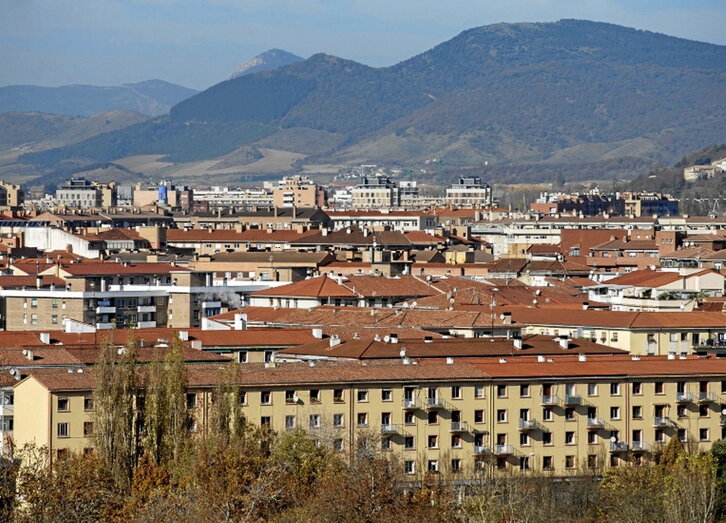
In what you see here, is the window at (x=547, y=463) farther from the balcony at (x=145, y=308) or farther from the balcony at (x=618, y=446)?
the balcony at (x=145, y=308)

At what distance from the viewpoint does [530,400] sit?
4259cm

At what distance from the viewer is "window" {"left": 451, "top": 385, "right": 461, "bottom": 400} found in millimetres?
42000

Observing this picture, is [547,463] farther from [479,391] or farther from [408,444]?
[408,444]

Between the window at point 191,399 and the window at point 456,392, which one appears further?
the window at point 456,392

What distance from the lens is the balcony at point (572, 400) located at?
42.8 metres

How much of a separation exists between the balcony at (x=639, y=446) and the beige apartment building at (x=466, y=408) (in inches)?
0.8

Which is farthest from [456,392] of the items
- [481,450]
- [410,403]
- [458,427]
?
[481,450]

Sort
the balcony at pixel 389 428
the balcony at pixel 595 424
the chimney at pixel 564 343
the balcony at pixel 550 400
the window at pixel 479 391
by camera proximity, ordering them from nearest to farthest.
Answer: the balcony at pixel 389 428
the window at pixel 479 391
the balcony at pixel 550 400
the balcony at pixel 595 424
the chimney at pixel 564 343

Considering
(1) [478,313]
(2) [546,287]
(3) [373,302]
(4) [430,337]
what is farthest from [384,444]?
(2) [546,287]

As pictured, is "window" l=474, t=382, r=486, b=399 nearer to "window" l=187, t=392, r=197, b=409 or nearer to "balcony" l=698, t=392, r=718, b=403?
"balcony" l=698, t=392, r=718, b=403

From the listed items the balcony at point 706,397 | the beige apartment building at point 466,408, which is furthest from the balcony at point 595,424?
the balcony at point 706,397

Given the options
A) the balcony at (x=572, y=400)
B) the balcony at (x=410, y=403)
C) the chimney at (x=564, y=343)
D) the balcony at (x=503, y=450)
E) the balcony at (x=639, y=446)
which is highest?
the chimney at (x=564, y=343)

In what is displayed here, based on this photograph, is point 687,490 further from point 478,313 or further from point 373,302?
point 373,302

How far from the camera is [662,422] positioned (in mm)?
43750
